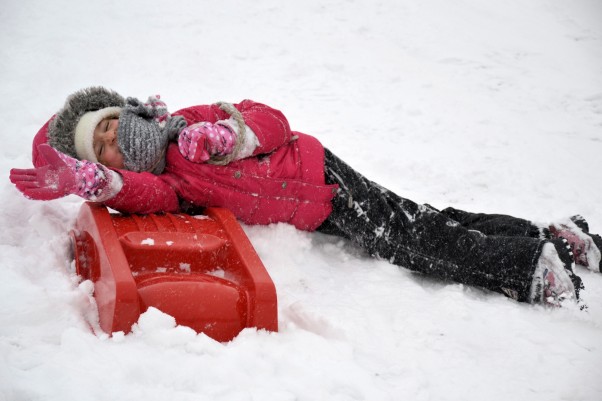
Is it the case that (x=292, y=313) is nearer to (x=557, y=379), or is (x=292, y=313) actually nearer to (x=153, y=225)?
(x=153, y=225)

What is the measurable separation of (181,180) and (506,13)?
5.19 metres

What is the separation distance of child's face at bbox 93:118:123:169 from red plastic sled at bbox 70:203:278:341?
23cm

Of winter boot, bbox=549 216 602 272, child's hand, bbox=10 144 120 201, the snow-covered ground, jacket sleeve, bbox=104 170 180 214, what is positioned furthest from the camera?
winter boot, bbox=549 216 602 272

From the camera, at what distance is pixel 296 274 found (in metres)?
2.10

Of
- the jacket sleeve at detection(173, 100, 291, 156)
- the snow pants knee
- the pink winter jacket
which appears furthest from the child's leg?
the jacket sleeve at detection(173, 100, 291, 156)

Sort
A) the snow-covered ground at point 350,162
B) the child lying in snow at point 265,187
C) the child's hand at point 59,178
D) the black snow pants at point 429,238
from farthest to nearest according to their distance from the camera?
the black snow pants at point 429,238 → the child lying in snow at point 265,187 → the child's hand at point 59,178 → the snow-covered ground at point 350,162

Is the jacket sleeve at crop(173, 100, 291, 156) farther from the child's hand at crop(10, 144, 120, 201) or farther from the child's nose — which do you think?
the child's hand at crop(10, 144, 120, 201)

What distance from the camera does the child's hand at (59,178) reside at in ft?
5.65

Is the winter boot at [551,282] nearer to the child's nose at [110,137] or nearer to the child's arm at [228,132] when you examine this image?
the child's arm at [228,132]

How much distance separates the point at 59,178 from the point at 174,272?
479mm

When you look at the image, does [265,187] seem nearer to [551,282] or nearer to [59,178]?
[59,178]

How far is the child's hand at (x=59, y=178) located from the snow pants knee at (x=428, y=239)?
0.98 meters

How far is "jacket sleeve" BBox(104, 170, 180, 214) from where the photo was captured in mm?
1881

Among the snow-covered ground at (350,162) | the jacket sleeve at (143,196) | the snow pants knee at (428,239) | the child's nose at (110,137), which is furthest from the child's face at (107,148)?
the snow pants knee at (428,239)
